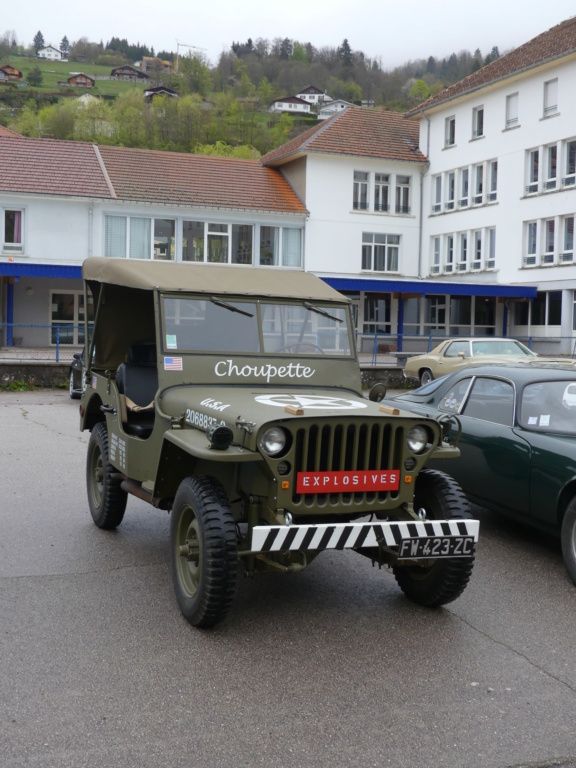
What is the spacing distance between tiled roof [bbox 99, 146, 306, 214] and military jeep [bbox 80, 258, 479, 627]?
98.2 feet

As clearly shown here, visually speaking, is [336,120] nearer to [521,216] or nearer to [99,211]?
[521,216]

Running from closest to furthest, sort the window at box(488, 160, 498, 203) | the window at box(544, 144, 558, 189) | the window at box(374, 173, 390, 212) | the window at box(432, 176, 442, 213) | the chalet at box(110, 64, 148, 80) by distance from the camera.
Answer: the window at box(544, 144, 558, 189), the window at box(488, 160, 498, 203), the window at box(374, 173, 390, 212), the window at box(432, 176, 442, 213), the chalet at box(110, 64, 148, 80)

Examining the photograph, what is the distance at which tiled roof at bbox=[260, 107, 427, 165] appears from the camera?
130ft

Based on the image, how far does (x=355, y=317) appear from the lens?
22.3ft

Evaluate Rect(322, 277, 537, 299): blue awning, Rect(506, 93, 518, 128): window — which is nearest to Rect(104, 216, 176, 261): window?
Rect(322, 277, 537, 299): blue awning

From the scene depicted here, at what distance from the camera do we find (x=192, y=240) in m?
37.2

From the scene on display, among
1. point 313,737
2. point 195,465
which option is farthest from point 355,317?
point 313,737

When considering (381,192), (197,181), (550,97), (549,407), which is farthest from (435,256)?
(549,407)

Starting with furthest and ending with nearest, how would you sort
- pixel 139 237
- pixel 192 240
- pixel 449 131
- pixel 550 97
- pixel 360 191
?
pixel 449 131, pixel 360 191, pixel 192 240, pixel 139 237, pixel 550 97

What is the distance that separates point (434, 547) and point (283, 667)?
1128mm

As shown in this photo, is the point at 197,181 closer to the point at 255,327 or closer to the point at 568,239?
the point at 568,239

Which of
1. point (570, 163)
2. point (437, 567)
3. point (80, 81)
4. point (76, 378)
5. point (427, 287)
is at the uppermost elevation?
point (80, 81)

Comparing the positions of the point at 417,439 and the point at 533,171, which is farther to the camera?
the point at 533,171

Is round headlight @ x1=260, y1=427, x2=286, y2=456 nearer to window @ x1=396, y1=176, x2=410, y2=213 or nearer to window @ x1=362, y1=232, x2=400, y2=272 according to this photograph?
window @ x1=362, y1=232, x2=400, y2=272
